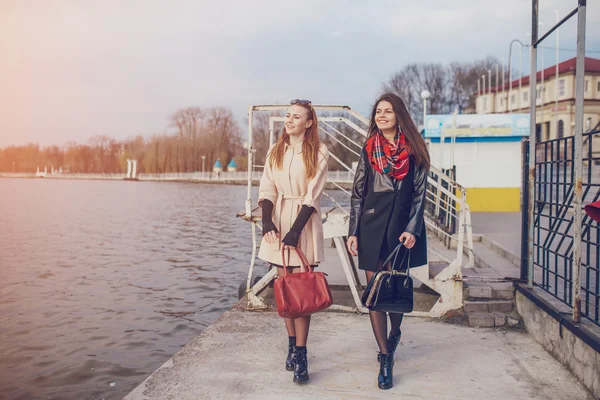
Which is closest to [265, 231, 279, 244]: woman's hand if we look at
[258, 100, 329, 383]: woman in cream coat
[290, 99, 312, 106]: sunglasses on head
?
[258, 100, 329, 383]: woman in cream coat

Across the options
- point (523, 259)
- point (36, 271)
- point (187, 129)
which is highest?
point (187, 129)

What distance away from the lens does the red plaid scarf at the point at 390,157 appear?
13.4 feet

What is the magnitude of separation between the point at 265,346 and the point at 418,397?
5.28 ft

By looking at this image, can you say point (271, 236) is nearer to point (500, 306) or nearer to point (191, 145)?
point (500, 306)

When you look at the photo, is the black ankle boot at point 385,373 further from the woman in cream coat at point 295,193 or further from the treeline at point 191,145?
the treeline at point 191,145

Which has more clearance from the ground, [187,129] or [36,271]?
[187,129]

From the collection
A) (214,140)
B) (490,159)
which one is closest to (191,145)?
(214,140)

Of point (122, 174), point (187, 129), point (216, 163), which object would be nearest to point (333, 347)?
point (216, 163)

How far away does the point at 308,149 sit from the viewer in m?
4.34

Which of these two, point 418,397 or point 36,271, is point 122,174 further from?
point 418,397

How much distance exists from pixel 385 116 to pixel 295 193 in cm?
89

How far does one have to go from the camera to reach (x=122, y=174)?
5699 inches

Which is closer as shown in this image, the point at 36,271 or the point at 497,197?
the point at 36,271

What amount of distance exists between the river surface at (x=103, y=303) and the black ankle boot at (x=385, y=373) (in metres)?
2.64
